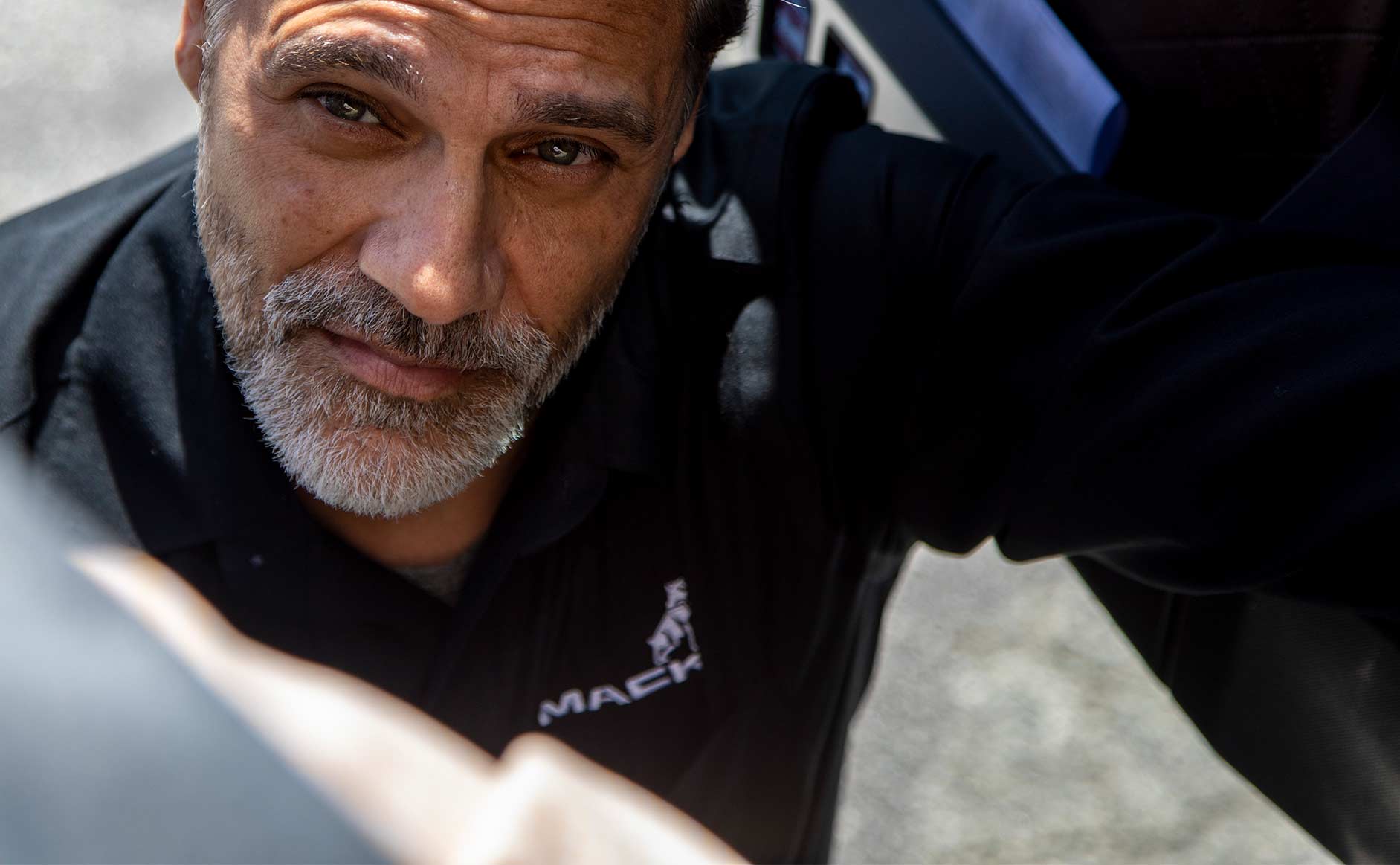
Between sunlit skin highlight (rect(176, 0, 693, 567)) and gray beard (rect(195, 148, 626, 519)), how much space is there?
0.06ft

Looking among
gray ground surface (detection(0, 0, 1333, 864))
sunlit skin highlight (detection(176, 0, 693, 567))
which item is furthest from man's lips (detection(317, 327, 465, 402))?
gray ground surface (detection(0, 0, 1333, 864))

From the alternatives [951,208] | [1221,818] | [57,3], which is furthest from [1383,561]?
[57,3]

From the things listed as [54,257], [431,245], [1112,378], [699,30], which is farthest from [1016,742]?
[54,257]

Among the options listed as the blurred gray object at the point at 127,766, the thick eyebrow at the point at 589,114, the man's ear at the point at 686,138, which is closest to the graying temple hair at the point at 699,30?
the man's ear at the point at 686,138

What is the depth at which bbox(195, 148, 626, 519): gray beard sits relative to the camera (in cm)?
127

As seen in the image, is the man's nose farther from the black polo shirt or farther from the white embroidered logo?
the white embroidered logo

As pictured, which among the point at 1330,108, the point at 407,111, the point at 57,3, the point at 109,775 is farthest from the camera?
the point at 57,3

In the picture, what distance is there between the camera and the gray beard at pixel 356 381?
4.17 ft

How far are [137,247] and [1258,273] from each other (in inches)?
46.2

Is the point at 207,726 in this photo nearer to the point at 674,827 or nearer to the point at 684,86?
the point at 674,827

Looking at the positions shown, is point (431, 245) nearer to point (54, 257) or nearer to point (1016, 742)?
point (54, 257)

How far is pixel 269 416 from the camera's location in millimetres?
1334

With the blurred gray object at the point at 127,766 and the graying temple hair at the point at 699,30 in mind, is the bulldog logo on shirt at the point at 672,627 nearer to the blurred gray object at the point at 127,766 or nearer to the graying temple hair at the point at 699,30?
the graying temple hair at the point at 699,30

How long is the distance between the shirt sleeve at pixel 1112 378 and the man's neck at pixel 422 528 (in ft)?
1.44
